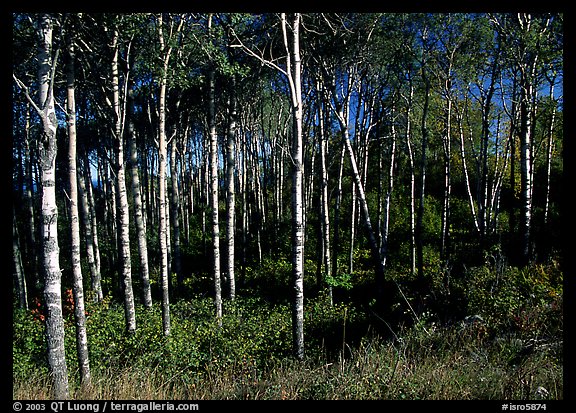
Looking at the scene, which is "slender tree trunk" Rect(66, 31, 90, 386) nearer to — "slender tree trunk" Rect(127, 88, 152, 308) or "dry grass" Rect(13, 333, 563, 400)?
"dry grass" Rect(13, 333, 563, 400)

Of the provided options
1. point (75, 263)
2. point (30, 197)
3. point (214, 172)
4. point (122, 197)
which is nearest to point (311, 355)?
point (75, 263)

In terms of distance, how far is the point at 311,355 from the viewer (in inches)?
328

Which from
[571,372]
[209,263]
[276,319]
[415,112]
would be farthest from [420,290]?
[209,263]

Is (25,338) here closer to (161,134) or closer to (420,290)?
(161,134)

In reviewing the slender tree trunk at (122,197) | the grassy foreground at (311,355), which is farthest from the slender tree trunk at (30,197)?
the slender tree trunk at (122,197)

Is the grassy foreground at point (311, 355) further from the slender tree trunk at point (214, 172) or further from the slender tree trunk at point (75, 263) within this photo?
the slender tree trunk at point (214, 172)

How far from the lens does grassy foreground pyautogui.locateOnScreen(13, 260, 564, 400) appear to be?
14.4ft

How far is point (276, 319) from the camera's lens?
35.1 ft

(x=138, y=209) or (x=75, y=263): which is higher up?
(x=138, y=209)

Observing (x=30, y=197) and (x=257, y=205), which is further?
(x=257, y=205)

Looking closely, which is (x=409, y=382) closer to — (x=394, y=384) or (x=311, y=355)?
(x=394, y=384)

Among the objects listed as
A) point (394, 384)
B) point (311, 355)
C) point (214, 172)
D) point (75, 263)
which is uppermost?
point (214, 172)

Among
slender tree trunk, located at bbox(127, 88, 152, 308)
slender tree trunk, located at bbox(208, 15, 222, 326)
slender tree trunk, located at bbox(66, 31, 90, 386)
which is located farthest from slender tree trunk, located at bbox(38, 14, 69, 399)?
slender tree trunk, located at bbox(208, 15, 222, 326)
